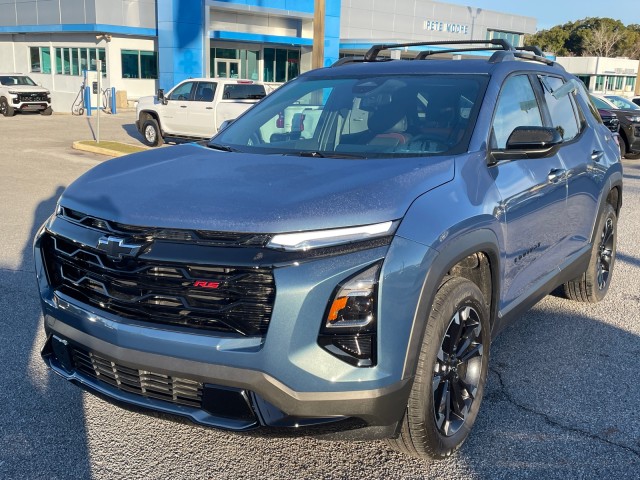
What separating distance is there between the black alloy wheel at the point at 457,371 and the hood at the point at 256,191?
Result: 2.28 ft

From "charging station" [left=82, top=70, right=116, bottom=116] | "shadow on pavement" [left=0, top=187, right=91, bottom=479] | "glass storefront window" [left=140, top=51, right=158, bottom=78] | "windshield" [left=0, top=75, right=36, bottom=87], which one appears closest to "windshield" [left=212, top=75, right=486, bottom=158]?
"shadow on pavement" [left=0, top=187, right=91, bottom=479]

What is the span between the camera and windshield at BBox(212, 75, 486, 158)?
12.0ft

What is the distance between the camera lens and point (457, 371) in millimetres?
3225

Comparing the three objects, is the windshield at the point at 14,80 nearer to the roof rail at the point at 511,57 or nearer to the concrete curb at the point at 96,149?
the concrete curb at the point at 96,149

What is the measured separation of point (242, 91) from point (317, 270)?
15.9 metres

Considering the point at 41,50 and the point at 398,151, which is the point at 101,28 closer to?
the point at 41,50

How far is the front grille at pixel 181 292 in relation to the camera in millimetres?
2545

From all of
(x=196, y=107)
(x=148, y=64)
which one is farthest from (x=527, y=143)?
(x=148, y=64)

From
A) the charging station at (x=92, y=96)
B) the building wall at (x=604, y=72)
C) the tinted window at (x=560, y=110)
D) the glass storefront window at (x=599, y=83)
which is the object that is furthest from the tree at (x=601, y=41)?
the tinted window at (x=560, y=110)

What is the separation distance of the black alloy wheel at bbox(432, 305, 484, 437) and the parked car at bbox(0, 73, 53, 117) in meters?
29.0

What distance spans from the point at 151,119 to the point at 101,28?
1643 centimetres

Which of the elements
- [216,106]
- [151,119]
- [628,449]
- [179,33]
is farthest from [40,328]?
[179,33]

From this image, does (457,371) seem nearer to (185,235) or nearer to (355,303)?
(355,303)

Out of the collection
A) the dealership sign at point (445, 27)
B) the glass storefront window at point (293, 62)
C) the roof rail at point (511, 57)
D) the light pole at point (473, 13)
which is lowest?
the roof rail at point (511, 57)
